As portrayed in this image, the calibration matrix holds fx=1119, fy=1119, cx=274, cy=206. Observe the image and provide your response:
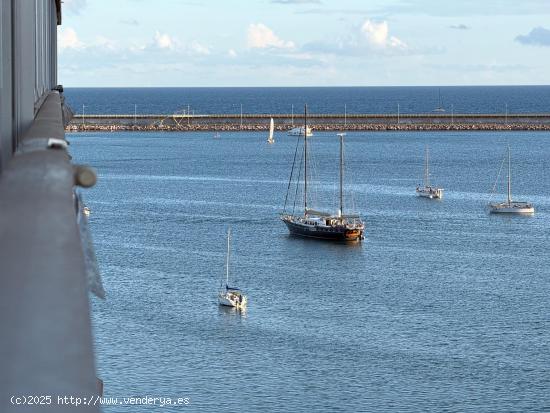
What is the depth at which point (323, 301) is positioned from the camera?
52.9 metres

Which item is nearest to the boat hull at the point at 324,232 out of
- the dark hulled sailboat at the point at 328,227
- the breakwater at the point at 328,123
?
the dark hulled sailboat at the point at 328,227

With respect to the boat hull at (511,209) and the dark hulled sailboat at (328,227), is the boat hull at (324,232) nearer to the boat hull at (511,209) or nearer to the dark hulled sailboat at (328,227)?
the dark hulled sailboat at (328,227)

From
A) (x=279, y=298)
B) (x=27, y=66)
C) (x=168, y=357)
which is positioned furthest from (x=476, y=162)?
(x=27, y=66)

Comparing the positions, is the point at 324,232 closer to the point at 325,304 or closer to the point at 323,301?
the point at 323,301

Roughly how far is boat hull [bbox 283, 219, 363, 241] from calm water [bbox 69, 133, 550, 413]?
0.82 m

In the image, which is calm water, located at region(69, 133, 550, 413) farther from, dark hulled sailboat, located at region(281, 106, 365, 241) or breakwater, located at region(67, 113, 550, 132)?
breakwater, located at region(67, 113, 550, 132)

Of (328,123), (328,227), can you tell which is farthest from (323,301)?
(328,123)

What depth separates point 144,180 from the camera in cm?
11138

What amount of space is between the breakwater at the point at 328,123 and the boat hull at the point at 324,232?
10424cm

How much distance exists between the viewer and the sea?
38781 mm

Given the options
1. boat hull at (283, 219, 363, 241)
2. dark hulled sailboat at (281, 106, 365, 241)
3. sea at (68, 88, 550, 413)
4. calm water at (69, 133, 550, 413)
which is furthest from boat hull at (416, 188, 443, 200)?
boat hull at (283, 219, 363, 241)

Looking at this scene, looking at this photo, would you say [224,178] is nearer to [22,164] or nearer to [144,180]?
[144,180]

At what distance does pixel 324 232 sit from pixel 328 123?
4275 inches

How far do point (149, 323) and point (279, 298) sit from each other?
7.93 m
